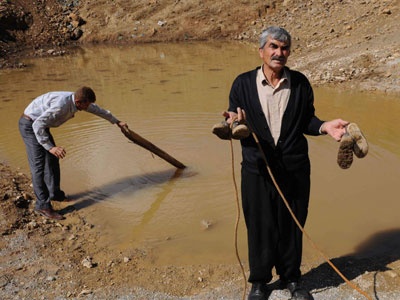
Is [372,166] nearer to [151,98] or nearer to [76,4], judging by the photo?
[151,98]

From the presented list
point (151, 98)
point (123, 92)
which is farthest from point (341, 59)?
point (123, 92)

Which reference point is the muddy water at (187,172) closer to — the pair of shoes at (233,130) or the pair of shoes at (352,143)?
the pair of shoes at (352,143)

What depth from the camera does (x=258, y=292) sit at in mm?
3234

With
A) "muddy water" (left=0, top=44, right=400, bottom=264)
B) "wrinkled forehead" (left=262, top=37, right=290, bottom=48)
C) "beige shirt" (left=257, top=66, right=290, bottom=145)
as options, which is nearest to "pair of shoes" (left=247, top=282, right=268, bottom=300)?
"muddy water" (left=0, top=44, right=400, bottom=264)

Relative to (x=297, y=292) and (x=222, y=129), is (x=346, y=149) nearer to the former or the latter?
(x=222, y=129)

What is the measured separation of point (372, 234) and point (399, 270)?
0.83m

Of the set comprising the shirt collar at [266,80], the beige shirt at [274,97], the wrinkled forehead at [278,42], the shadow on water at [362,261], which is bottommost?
the shadow on water at [362,261]

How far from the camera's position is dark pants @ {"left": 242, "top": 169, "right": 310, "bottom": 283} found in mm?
2959

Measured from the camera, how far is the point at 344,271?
3.61 metres

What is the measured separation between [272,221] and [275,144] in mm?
579

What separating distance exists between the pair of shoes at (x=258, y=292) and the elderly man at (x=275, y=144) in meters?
A: 0.09

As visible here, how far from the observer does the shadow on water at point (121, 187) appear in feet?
17.4

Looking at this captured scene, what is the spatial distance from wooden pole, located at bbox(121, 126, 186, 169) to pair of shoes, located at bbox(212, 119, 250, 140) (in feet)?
9.15

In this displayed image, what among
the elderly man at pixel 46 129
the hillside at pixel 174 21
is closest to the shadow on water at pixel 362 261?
the elderly man at pixel 46 129
